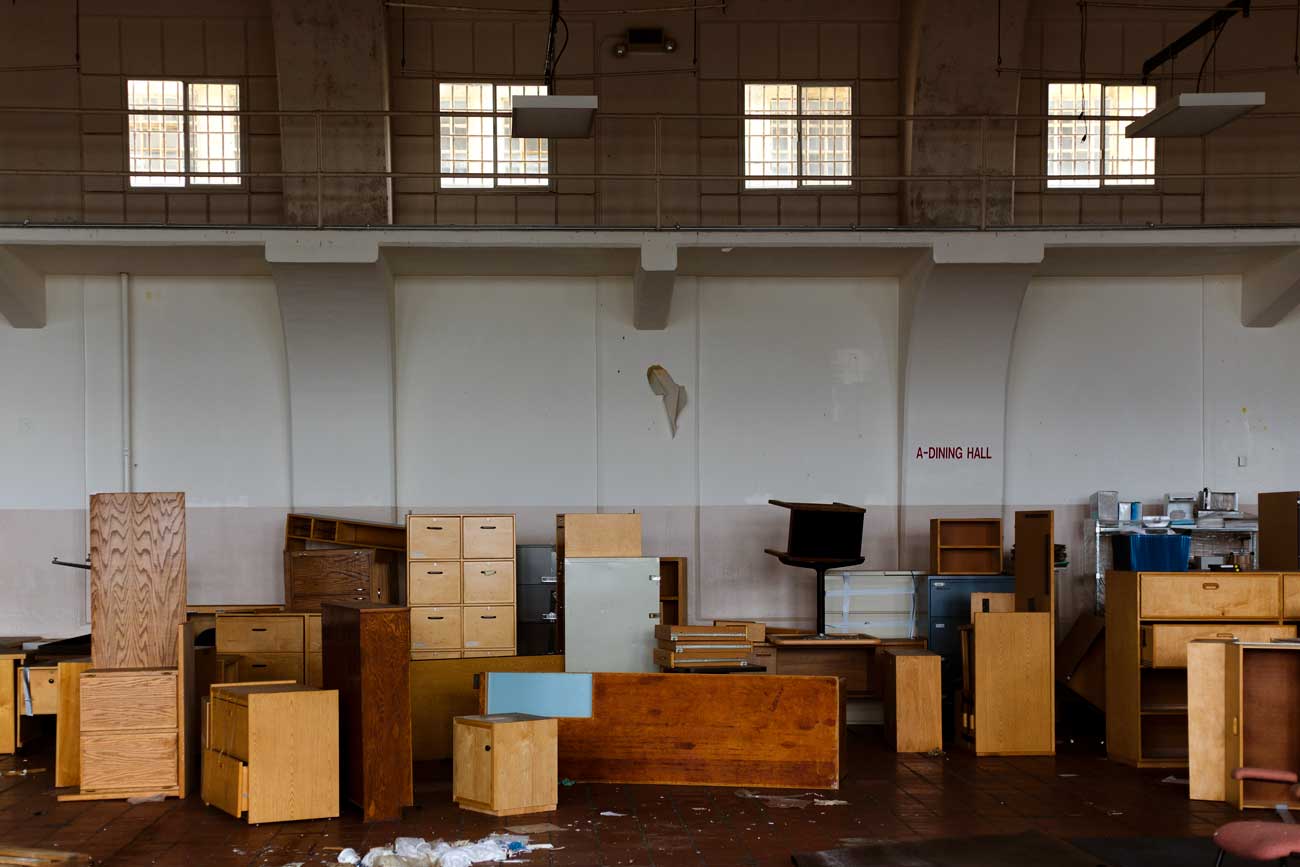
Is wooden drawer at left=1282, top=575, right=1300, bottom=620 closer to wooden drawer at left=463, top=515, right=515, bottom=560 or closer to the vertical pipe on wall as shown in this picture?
wooden drawer at left=463, top=515, right=515, bottom=560

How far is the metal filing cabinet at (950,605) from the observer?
1064cm

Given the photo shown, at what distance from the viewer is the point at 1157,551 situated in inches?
421

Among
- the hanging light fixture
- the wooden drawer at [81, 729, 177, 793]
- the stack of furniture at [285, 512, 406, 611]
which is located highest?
the hanging light fixture

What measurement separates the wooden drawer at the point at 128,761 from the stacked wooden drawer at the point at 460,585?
2.40m

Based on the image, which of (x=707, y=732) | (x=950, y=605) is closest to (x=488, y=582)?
(x=707, y=732)

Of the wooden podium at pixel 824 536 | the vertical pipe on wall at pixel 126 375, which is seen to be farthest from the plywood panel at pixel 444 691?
the vertical pipe on wall at pixel 126 375

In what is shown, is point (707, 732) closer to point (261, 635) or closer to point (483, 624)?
→ point (483, 624)

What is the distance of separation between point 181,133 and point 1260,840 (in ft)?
33.3

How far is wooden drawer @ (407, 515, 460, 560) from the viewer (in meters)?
9.86

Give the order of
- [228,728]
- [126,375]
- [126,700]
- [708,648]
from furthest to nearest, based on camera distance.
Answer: [126,375]
[708,648]
[126,700]
[228,728]

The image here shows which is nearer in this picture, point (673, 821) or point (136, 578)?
point (673, 821)

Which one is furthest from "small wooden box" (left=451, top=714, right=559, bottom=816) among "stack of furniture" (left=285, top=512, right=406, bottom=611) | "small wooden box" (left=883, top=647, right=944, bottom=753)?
"stack of furniture" (left=285, top=512, right=406, bottom=611)

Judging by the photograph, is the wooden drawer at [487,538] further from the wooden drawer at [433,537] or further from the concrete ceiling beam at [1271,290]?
the concrete ceiling beam at [1271,290]

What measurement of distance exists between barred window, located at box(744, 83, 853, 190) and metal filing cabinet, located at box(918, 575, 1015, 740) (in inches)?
149
